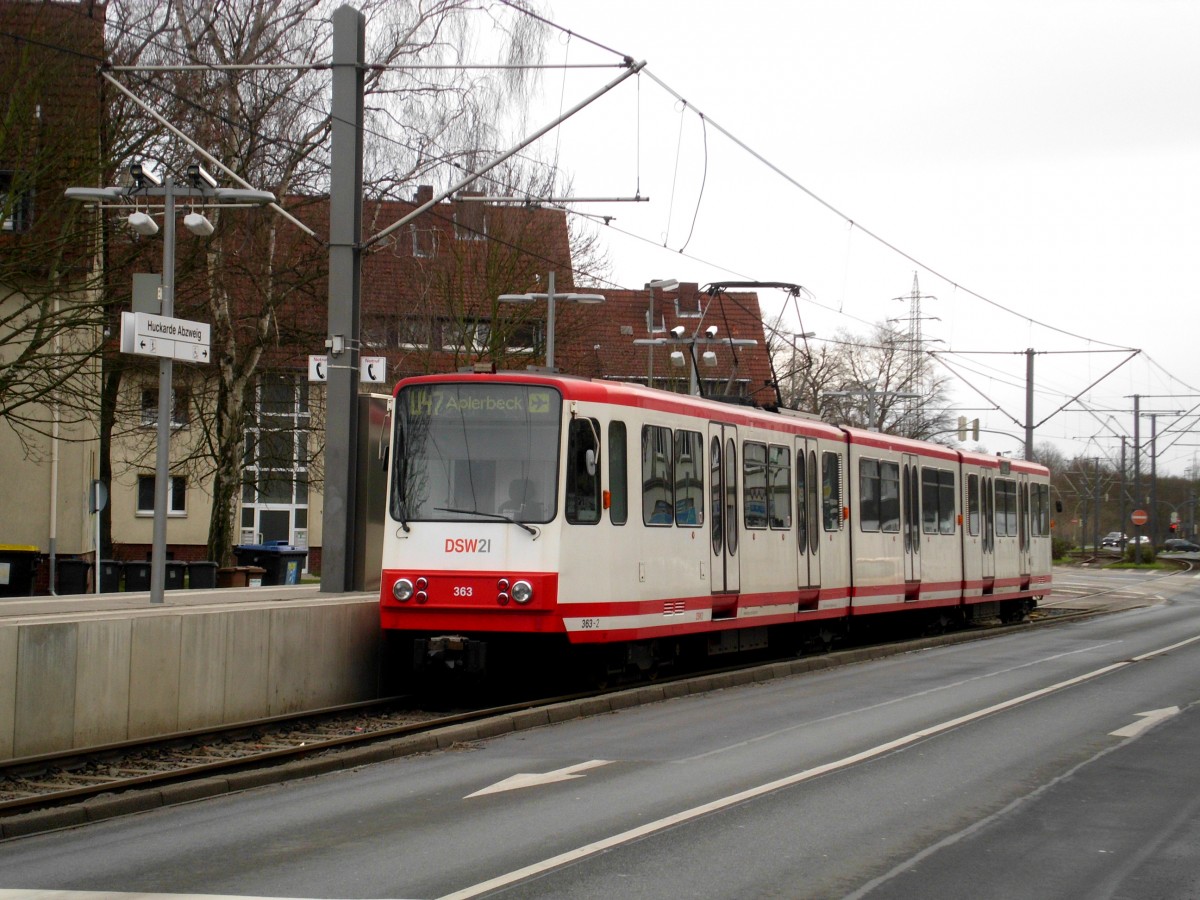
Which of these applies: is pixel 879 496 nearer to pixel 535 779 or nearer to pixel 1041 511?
Answer: pixel 1041 511

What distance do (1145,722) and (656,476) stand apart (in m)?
5.27

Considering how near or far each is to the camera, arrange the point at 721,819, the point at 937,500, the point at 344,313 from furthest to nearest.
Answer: the point at 937,500 < the point at 344,313 < the point at 721,819

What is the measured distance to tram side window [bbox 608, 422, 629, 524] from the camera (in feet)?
49.5

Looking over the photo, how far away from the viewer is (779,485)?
1952 cm

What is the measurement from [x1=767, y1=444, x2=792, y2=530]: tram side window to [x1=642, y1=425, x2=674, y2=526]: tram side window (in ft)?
10.4

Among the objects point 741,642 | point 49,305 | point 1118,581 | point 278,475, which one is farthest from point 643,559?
point 1118,581

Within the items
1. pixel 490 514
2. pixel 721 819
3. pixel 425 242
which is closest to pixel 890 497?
pixel 490 514

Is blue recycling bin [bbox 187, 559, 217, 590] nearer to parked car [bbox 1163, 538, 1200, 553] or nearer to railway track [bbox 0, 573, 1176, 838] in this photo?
railway track [bbox 0, 573, 1176, 838]

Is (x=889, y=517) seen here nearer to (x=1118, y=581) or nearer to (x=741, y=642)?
(x=741, y=642)

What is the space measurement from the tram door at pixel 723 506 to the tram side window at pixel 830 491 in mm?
3331

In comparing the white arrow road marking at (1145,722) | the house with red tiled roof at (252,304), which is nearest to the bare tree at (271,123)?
the house with red tiled roof at (252,304)

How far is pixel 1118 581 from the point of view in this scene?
194ft

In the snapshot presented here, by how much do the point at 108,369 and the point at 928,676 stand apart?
14263 millimetres

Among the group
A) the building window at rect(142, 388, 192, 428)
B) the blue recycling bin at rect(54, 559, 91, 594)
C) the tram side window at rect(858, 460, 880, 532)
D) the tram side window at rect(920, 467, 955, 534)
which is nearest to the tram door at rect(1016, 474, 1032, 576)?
the tram side window at rect(920, 467, 955, 534)
